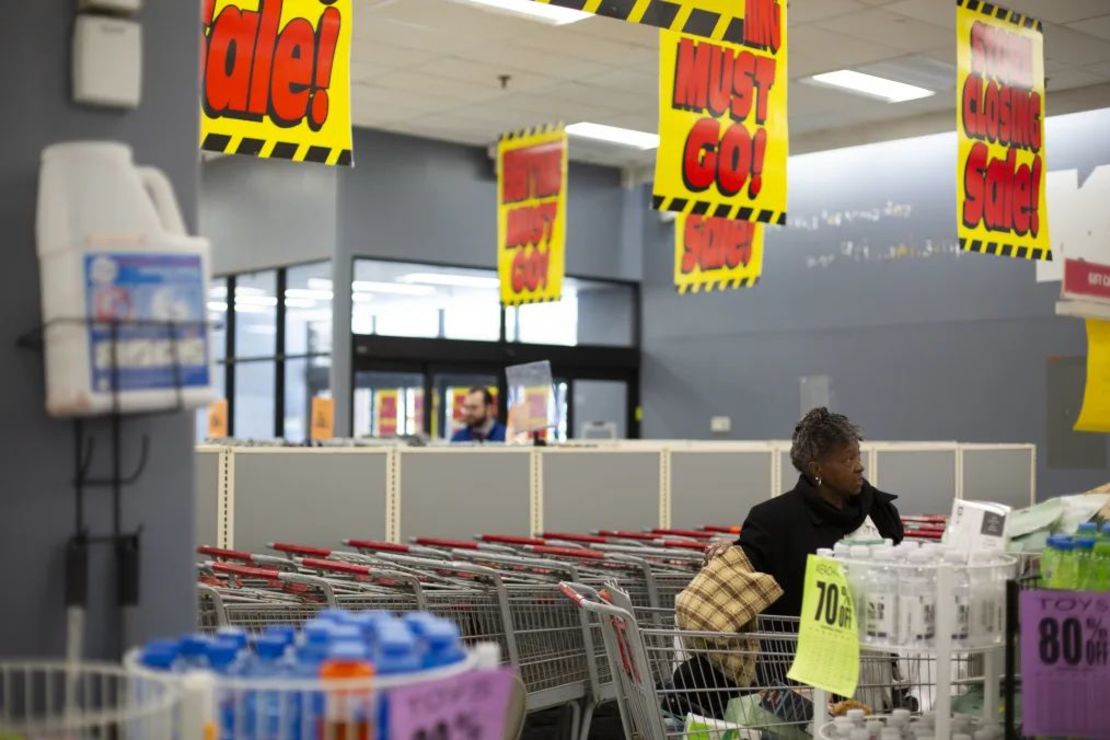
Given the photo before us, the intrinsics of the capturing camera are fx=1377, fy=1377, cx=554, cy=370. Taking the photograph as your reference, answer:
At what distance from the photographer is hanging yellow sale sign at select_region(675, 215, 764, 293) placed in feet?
40.4

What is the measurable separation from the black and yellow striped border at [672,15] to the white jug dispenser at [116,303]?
2283mm

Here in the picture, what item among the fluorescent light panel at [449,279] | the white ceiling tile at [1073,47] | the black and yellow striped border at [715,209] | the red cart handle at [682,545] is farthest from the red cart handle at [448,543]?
the fluorescent light panel at [449,279]

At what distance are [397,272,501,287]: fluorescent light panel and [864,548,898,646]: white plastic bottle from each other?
13.0 metres

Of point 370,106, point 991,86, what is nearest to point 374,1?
point 370,106

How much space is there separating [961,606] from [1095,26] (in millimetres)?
9361

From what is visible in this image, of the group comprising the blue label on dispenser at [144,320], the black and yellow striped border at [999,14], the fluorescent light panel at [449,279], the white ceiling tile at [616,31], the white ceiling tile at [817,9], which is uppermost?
the white ceiling tile at [616,31]

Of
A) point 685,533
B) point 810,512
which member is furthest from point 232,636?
point 685,533

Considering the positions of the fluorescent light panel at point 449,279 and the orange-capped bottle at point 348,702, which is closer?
the orange-capped bottle at point 348,702

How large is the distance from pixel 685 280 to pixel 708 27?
727 centimetres

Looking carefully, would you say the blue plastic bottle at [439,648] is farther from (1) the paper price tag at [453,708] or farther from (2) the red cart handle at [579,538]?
(2) the red cart handle at [579,538]

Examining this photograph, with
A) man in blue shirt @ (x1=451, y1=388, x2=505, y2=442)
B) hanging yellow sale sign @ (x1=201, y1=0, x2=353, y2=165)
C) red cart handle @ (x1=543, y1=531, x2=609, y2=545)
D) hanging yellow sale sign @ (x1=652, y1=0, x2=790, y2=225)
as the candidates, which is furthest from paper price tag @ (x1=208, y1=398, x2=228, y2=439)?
hanging yellow sale sign @ (x1=201, y1=0, x2=353, y2=165)

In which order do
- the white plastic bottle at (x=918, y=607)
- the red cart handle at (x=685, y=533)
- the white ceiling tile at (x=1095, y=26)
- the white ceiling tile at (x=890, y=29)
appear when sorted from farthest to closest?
the white ceiling tile at (x=1095, y=26) → the white ceiling tile at (x=890, y=29) → the red cart handle at (x=685, y=533) → the white plastic bottle at (x=918, y=607)

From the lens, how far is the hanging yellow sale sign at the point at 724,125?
6949 millimetres

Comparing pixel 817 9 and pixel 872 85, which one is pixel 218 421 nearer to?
pixel 872 85
